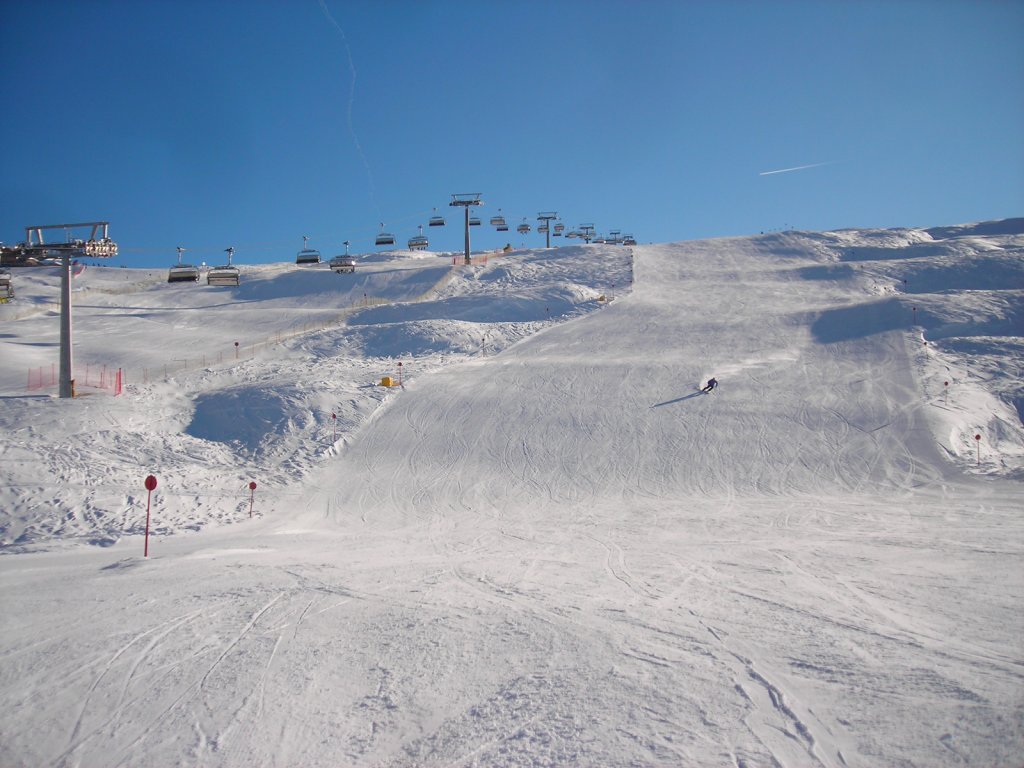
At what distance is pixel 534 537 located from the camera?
13375mm

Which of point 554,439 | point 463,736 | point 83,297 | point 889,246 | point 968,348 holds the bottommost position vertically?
point 463,736

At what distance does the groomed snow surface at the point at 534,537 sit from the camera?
5789mm

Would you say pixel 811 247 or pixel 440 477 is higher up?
pixel 811 247

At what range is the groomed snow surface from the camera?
5789mm

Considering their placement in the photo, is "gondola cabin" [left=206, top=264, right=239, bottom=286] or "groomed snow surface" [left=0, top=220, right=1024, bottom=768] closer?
"groomed snow surface" [left=0, top=220, right=1024, bottom=768]

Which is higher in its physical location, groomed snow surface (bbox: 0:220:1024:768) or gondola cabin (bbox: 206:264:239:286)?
gondola cabin (bbox: 206:264:239:286)

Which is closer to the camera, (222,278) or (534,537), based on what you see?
(534,537)

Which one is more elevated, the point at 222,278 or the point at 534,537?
the point at 222,278

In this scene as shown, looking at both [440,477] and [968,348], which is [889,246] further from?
[440,477]

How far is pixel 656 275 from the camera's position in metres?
44.2

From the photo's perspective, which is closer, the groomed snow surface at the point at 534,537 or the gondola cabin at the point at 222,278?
the groomed snow surface at the point at 534,537

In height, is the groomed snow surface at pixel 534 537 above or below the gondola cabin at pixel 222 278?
below

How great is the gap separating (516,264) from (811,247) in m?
24.5

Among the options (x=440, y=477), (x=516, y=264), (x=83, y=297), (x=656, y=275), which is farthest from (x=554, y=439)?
(x=83, y=297)
